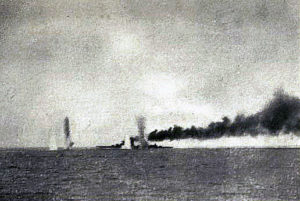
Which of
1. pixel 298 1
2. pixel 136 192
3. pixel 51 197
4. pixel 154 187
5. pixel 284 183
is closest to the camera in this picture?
pixel 298 1

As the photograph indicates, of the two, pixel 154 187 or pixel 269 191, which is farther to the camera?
pixel 154 187

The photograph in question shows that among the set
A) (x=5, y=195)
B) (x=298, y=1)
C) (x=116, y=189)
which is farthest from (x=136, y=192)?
(x=298, y=1)

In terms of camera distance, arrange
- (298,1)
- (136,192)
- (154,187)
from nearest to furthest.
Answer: (298,1) < (136,192) < (154,187)

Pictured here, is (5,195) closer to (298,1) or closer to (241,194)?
(241,194)

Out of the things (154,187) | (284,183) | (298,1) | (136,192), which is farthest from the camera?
(284,183)

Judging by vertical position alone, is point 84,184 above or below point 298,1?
below

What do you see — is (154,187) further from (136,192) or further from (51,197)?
(51,197)

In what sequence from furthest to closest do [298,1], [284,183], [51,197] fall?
[284,183] < [51,197] < [298,1]

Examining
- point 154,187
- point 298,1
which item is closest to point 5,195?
point 154,187

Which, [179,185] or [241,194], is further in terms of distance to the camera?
[179,185]

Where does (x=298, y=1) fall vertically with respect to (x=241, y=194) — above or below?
above
